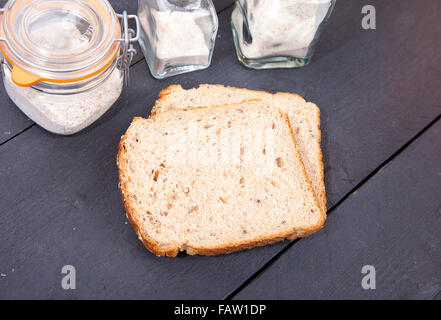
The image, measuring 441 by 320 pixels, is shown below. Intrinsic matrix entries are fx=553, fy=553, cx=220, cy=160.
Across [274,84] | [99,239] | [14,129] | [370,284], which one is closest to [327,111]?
[274,84]

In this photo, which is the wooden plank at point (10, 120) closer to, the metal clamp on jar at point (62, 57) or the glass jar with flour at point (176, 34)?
the metal clamp on jar at point (62, 57)

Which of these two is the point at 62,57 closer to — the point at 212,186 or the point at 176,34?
the point at 176,34

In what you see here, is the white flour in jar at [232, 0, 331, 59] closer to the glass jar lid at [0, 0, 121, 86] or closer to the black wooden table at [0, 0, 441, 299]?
the black wooden table at [0, 0, 441, 299]

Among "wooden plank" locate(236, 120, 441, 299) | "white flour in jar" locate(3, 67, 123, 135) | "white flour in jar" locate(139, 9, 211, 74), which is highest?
"white flour in jar" locate(139, 9, 211, 74)

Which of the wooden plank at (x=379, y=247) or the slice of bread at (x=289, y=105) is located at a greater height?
the slice of bread at (x=289, y=105)

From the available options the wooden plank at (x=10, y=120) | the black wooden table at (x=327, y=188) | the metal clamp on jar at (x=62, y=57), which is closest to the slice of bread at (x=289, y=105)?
the black wooden table at (x=327, y=188)

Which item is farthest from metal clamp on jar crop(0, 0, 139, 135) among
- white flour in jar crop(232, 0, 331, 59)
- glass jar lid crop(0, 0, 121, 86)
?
white flour in jar crop(232, 0, 331, 59)
